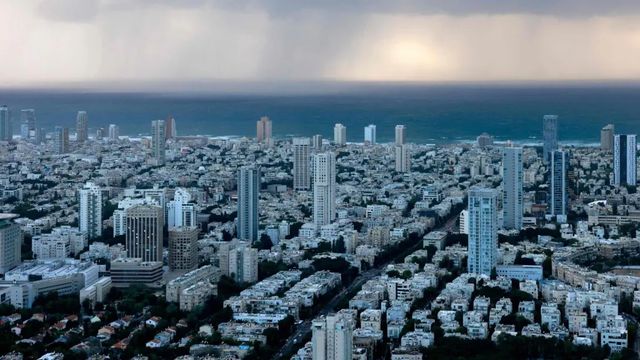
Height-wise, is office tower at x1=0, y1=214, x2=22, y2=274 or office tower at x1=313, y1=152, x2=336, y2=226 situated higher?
office tower at x1=313, y1=152, x2=336, y2=226

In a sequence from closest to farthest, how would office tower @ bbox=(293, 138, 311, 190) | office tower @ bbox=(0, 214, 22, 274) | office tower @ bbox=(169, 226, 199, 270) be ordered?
office tower @ bbox=(0, 214, 22, 274), office tower @ bbox=(169, 226, 199, 270), office tower @ bbox=(293, 138, 311, 190)

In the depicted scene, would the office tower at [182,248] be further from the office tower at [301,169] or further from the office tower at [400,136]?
the office tower at [400,136]

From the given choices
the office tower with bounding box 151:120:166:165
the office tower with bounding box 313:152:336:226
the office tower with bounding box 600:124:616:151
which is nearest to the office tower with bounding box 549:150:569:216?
the office tower with bounding box 313:152:336:226

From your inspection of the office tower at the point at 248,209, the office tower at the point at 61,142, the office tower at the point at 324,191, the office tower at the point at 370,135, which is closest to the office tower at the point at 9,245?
the office tower at the point at 248,209

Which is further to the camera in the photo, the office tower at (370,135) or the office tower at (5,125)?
the office tower at (370,135)

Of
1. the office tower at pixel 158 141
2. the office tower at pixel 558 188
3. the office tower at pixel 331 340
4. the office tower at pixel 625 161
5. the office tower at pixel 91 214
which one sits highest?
the office tower at pixel 158 141

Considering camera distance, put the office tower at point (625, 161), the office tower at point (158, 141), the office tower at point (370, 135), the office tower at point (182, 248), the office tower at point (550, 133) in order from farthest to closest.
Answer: the office tower at point (370, 135) → the office tower at point (158, 141) → the office tower at point (550, 133) → the office tower at point (625, 161) → the office tower at point (182, 248)

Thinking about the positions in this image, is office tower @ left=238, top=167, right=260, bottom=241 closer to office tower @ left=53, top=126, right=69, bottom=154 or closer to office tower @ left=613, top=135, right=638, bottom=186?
office tower @ left=613, top=135, right=638, bottom=186
